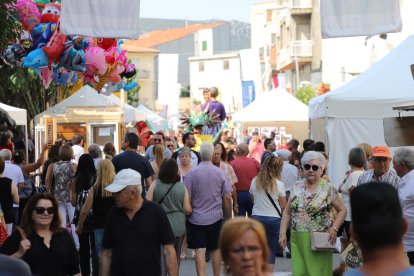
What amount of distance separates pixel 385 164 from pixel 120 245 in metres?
4.11

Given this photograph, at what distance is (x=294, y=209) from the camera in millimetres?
10469

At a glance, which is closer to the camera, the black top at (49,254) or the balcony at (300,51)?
the black top at (49,254)

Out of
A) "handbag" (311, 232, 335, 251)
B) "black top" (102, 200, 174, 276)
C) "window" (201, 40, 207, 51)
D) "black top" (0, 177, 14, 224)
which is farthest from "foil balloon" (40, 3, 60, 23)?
"window" (201, 40, 207, 51)

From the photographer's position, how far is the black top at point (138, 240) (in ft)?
26.7

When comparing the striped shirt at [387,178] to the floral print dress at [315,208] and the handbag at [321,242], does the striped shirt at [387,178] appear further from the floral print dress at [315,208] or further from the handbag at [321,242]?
the handbag at [321,242]

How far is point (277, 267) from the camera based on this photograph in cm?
1527

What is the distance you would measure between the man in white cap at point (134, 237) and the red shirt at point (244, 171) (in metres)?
8.34

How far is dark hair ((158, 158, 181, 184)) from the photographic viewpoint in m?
11.8

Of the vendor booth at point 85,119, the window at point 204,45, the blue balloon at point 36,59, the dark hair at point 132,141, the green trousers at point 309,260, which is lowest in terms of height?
the green trousers at point 309,260

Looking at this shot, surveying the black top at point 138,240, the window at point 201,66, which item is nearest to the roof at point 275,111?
the black top at point 138,240

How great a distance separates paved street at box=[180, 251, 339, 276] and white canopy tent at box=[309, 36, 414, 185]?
6.23ft

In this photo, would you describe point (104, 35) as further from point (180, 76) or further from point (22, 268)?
point (180, 76)

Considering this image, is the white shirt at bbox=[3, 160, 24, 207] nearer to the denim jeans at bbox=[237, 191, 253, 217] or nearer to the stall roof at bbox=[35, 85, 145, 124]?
the denim jeans at bbox=[237, 191, 253, 217]

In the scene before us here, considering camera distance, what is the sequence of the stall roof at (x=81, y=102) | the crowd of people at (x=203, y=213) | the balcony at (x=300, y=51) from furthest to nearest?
the balcony at (x=300, y=51) < the stall roof at (x=81, y=102) < the crowd of people at (x=203, y=213)
